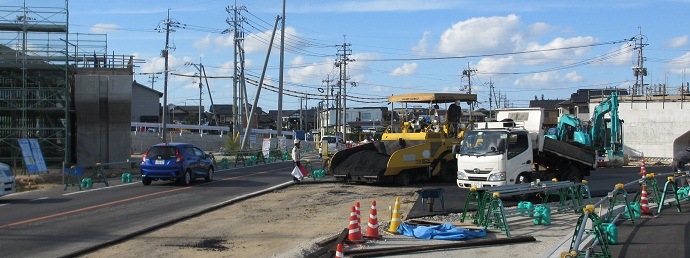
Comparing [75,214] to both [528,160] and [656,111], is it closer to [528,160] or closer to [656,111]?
[528,160]

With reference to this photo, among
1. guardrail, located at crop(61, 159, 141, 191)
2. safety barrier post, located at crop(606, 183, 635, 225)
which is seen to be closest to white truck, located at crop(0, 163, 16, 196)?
guardrail, located at crop(61, 159, 141, 191)

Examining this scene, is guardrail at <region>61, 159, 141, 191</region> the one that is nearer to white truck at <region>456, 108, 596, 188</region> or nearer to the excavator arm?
white truck at <region>456, 108, 596, 188</region>

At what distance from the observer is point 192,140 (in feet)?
228

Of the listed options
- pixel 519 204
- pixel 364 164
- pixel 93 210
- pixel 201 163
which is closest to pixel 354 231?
pixel 519 204

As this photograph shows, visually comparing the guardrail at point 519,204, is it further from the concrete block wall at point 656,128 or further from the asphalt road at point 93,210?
the concrete block wall at point 656,128

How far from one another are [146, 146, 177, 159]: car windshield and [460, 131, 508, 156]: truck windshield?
406 inches

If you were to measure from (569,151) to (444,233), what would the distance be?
41.4ft

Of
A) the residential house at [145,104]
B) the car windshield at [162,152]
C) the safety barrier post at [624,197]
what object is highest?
the residential house at [145,104]

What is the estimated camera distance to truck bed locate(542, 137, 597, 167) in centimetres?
2309

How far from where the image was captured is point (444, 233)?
12.3 metres

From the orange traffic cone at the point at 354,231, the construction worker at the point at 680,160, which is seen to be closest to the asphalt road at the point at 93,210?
the orange traffic cone at the point at 354,231

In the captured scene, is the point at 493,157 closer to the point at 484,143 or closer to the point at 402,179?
the point at 484,143

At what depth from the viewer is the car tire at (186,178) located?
24.9 m

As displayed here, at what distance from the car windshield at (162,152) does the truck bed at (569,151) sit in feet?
41.5
